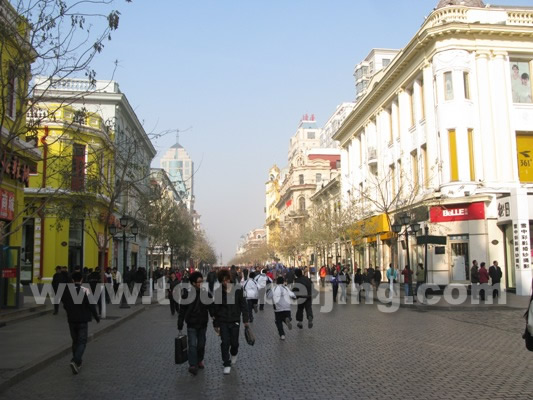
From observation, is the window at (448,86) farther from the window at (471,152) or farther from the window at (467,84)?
the window at (471,152)

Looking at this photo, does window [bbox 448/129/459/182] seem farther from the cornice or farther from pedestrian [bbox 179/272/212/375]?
pedestrian [bbox 179/272/212/375]

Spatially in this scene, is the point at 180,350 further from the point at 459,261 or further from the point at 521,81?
the point at 521,81

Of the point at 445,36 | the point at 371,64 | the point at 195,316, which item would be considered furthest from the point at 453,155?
the point at 371,64

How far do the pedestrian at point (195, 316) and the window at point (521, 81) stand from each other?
28.9 m

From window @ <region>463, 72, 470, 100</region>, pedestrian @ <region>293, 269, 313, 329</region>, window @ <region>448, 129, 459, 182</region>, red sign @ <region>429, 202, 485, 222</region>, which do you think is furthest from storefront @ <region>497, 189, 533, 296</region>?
pedestrian @ <region>293, 269, 313, 329</region>

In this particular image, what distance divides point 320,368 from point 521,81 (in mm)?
29421

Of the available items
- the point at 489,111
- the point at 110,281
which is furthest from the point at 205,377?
the point at 489,111

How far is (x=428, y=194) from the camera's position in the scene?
1326 inches

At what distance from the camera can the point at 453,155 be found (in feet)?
106

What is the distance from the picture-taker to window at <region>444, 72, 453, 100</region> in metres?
32.8

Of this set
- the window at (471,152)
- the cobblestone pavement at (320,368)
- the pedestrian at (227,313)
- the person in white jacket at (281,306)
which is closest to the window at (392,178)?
the window at (471,152)

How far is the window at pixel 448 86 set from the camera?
3284cm

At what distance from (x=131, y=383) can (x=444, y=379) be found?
492cm

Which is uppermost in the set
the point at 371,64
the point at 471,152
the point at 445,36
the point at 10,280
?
the point at 371,64
